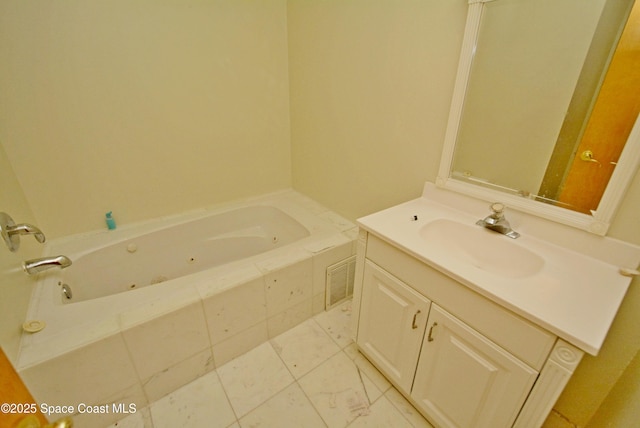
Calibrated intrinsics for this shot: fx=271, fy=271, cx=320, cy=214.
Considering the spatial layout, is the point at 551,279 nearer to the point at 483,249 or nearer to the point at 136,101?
the point at 483,249

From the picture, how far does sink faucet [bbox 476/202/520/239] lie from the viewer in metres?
1.03

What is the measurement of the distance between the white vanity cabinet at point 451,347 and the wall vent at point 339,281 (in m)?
0.35

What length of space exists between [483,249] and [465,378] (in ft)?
1.58

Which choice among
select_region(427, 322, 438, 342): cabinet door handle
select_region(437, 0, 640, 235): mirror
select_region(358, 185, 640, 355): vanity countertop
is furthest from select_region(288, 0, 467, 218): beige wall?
select_region(427, 322, 438, 342): cabinet door handle

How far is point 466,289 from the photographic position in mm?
822

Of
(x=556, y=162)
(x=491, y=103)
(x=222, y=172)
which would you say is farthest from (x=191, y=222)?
(x=556, y=162)

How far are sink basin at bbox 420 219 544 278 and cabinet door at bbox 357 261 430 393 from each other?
0.23 metres

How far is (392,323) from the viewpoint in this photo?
113 centimetres

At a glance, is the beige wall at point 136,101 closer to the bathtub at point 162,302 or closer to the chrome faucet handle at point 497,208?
the bathtub at point 162,302

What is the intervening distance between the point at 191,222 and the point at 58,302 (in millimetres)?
818

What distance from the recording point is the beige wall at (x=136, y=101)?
131 centimetres

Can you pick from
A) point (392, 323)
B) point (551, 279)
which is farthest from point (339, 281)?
point (551, 279)

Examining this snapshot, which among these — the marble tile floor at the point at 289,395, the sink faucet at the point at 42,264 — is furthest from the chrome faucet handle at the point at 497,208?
the sink faucet at the point at 42,264

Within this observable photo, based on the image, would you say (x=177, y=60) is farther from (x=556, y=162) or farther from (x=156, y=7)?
(x=556, y=162)
